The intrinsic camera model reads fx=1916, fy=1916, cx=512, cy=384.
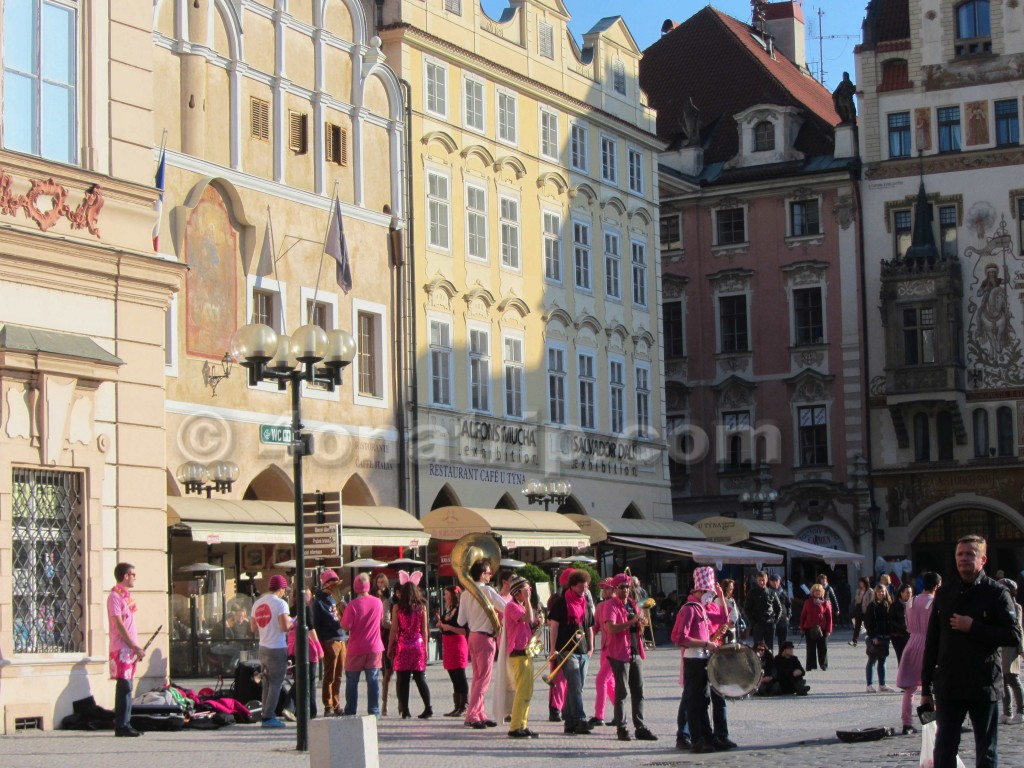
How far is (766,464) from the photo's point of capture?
56.5 m

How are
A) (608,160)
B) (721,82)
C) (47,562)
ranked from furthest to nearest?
(721,82) → (608,160) → (47,562)

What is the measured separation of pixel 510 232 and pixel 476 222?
62.6 inches

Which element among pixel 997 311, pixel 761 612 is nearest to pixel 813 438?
pixel 997 311

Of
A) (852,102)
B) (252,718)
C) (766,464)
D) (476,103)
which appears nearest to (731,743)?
(252,718)

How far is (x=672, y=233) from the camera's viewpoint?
2322 inches

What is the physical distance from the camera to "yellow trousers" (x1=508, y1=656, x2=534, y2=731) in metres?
18.2

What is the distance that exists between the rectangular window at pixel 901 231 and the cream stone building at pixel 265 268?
22.6 metres

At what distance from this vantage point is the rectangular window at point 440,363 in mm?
39281

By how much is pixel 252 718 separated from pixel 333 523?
2.36 metres

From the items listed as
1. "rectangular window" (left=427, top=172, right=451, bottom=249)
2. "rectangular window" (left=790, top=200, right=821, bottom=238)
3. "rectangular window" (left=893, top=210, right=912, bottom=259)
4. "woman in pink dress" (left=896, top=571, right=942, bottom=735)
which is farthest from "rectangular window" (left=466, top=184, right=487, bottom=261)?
"woman in pink dress" (left=896, top=571, right=942, bottom=735)

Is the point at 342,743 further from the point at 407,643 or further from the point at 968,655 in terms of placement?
the point at 407,643

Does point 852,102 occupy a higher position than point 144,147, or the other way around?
point 852,102

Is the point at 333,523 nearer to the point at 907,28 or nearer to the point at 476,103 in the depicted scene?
the point at 476,103

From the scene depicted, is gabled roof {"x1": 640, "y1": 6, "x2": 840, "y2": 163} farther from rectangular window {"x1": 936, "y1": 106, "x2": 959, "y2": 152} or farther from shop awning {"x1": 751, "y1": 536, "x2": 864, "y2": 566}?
shop awning {"x1": 751, "y1": 536, "x2": 864, "y2": 566}
